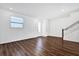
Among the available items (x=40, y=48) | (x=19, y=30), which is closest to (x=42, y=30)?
(x=40, y=48)

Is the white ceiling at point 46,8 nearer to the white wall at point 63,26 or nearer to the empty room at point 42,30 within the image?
the empty room at point 42,30

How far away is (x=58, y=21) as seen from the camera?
2127mm

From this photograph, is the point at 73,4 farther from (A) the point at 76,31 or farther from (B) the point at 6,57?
(B) the point at 6,57

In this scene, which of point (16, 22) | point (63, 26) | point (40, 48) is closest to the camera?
point (63, 26)

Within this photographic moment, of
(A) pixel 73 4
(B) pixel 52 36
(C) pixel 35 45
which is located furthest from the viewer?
(C) pixel 35 45

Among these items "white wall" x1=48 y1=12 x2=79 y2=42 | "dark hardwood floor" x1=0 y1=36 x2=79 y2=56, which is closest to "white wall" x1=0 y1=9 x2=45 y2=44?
"dark hardwood floor" x1=0 y1=36 x2=79 y2=56

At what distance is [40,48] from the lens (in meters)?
2.19

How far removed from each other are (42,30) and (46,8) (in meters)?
0.56

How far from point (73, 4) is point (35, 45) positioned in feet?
4.48

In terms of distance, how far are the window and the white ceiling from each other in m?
0.22

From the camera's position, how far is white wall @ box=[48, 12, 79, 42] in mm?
1974

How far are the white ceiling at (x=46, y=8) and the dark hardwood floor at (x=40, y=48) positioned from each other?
600 millimetres

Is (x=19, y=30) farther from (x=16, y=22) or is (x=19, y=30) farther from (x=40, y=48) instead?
(x=40, y=48)

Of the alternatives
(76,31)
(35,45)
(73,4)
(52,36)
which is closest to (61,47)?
(52,36)
